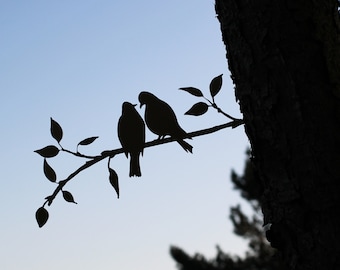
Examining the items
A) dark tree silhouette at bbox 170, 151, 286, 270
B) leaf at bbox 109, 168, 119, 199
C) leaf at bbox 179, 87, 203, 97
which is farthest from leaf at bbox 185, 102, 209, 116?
dark tree silhouette at bbox 170, 151, 286, 270

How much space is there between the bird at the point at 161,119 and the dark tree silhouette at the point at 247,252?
11474 millimetres

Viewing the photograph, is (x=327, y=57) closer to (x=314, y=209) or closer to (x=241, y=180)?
(x=314, y=209)

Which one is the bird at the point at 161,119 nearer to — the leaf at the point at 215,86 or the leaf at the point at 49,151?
the leaf at the point at 215,86

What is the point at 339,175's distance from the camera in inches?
44.5

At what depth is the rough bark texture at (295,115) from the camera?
3.69ft

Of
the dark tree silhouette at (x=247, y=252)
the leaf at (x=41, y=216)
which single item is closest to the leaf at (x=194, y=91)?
the leaf at (x=41, y=216)

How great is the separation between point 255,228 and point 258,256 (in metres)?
0.79

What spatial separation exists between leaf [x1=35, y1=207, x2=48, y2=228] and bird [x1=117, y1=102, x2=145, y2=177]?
0.95ft

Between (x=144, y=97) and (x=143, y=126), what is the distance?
4.3 inches

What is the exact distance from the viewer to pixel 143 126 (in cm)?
174

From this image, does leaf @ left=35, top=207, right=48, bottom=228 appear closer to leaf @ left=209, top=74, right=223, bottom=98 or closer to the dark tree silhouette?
leaf @ left=209, top=74, right=223, bottom=98

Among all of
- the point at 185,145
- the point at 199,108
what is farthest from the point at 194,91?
the point at 185,145

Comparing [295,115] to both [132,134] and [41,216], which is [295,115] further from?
[41,216]

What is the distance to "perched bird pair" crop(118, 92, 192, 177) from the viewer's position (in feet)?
5.26
